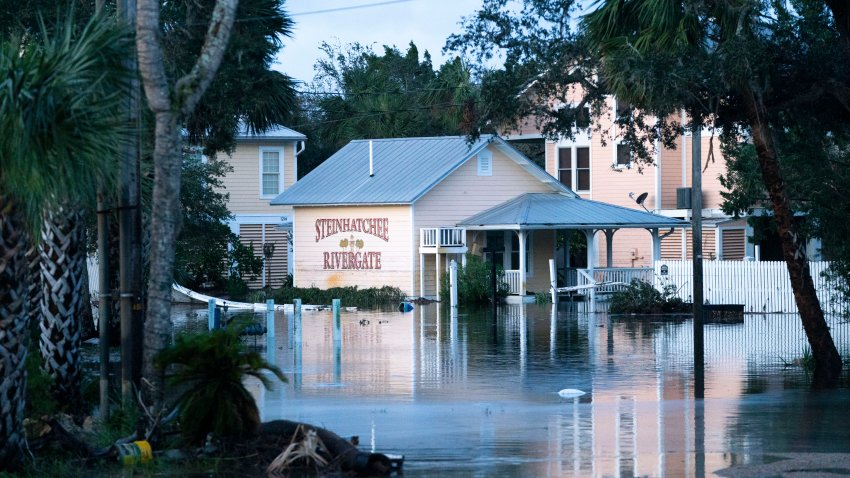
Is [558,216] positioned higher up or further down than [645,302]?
higher up

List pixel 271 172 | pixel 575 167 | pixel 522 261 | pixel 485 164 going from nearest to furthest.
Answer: pixel 522 261 → pixel 485 164 → pixel 575 167 → pixel 271 172

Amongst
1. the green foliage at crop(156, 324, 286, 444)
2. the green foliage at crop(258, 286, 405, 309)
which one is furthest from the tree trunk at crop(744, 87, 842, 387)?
the green foliage at crop(258, 286, 405, 309)

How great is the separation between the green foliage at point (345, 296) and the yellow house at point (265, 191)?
18.2 feet

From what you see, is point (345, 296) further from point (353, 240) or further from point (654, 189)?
point (654, 189)

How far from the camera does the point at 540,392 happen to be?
16547 millimetres

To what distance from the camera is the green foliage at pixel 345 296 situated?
40625 millimetres

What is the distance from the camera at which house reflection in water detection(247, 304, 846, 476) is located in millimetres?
11289

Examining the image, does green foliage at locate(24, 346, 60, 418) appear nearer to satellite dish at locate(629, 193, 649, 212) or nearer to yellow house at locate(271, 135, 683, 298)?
yellow house at locate(271, 135, 683, 298)

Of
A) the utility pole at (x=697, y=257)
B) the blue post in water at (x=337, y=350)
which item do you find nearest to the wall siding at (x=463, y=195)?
the blue post in water at (x=337, y=350)

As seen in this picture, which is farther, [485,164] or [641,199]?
[641,199]

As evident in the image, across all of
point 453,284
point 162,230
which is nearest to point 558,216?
point 453,284

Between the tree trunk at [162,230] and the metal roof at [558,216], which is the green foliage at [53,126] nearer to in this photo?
the tree trunk at [162,230]

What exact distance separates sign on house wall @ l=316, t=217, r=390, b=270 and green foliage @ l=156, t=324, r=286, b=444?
102 feet

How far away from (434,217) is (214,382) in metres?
31.1
